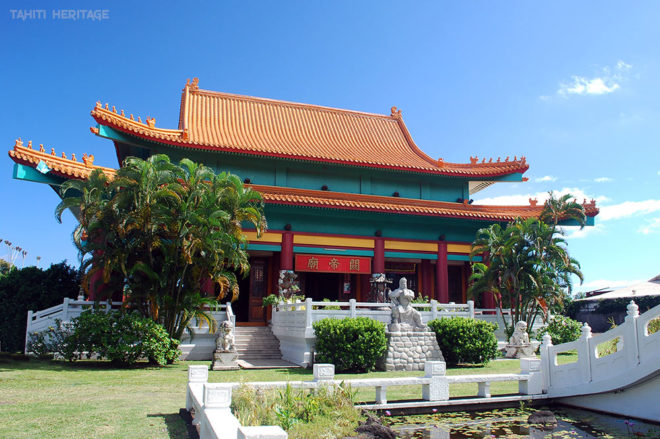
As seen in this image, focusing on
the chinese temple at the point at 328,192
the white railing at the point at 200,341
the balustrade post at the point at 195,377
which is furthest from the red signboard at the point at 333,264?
the balustrade post at the point at 195,377

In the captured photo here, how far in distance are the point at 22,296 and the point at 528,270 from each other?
16.4 m

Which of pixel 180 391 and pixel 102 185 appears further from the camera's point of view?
pixel 102 185

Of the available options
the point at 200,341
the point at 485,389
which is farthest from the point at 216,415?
the point at 200,341

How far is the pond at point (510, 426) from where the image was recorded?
7.42 m

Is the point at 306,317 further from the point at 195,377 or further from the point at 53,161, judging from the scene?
the point at 53,161

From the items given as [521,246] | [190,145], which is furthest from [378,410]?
[190,145]

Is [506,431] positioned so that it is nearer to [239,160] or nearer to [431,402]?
[431,402]

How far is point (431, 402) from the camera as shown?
29.0 feet

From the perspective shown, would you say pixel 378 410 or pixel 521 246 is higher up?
pixel 521 246

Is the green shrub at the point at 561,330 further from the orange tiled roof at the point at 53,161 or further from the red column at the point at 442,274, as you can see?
the orange tiled roof at the point at 53,161

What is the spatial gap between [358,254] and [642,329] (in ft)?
39.9

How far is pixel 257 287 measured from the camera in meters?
20.0

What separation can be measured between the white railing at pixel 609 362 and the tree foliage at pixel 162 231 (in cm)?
819

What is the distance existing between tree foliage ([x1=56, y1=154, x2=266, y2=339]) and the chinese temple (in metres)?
3.70
